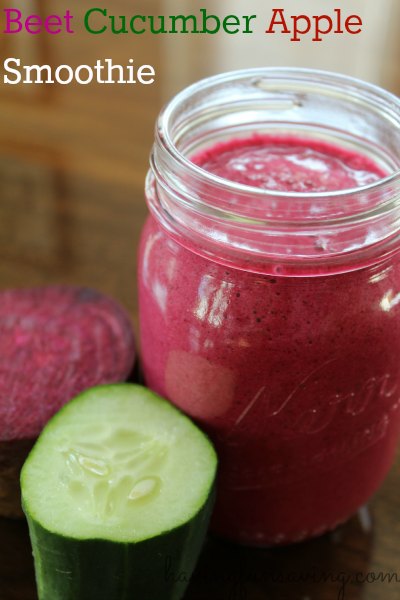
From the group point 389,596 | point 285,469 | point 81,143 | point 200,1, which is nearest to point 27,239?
point 81,143

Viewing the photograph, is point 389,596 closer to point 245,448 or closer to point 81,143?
point 245,448

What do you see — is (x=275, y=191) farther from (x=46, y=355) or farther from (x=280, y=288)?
(x=46, y=355)

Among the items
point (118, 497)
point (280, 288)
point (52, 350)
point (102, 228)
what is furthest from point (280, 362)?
point (102, 228)

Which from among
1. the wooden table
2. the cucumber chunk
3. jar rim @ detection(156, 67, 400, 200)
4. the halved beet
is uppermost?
jar rim @ detection(156, 67, 400, 200)

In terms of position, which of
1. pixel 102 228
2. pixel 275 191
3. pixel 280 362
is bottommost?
pixel 102 228

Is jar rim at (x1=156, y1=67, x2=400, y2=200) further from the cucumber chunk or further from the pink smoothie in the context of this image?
the cucumber chunk

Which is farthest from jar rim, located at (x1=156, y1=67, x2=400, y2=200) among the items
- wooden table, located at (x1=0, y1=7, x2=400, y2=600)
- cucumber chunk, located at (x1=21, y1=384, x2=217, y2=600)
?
wooden table, located at (x1=0, y1=7, x2=400, y2=600)

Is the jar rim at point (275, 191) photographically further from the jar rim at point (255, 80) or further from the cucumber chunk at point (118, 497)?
the cucumber chunk at point (118, 497)
